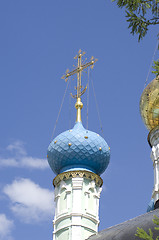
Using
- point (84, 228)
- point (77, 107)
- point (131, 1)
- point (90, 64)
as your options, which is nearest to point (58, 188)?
point (84, 228)

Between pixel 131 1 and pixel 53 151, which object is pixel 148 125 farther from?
pixel 131 1

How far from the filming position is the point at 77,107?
42.3 feet

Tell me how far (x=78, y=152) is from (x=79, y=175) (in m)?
0.50

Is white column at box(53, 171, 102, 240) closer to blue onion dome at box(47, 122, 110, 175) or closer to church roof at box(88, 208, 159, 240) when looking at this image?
blue onion dome at box(47, 122, 110, 175)

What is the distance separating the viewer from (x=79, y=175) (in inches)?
455

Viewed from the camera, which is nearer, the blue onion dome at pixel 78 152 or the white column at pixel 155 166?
the white column at pixel 155 166

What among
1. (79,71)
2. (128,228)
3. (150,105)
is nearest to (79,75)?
(79,71)

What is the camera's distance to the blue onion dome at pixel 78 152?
1175 cm

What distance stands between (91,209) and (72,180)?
0.72 meters

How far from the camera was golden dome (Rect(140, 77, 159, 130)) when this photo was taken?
11.6 metres

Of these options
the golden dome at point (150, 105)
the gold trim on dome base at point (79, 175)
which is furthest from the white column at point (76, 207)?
the golden dome at point (150, 105)

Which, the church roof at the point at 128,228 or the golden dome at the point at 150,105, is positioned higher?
the golden dome at the point at 150,105

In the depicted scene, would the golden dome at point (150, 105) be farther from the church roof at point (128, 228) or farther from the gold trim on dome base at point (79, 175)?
the church roof at point (128, 228)

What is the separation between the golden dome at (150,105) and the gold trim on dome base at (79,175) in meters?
1.59
